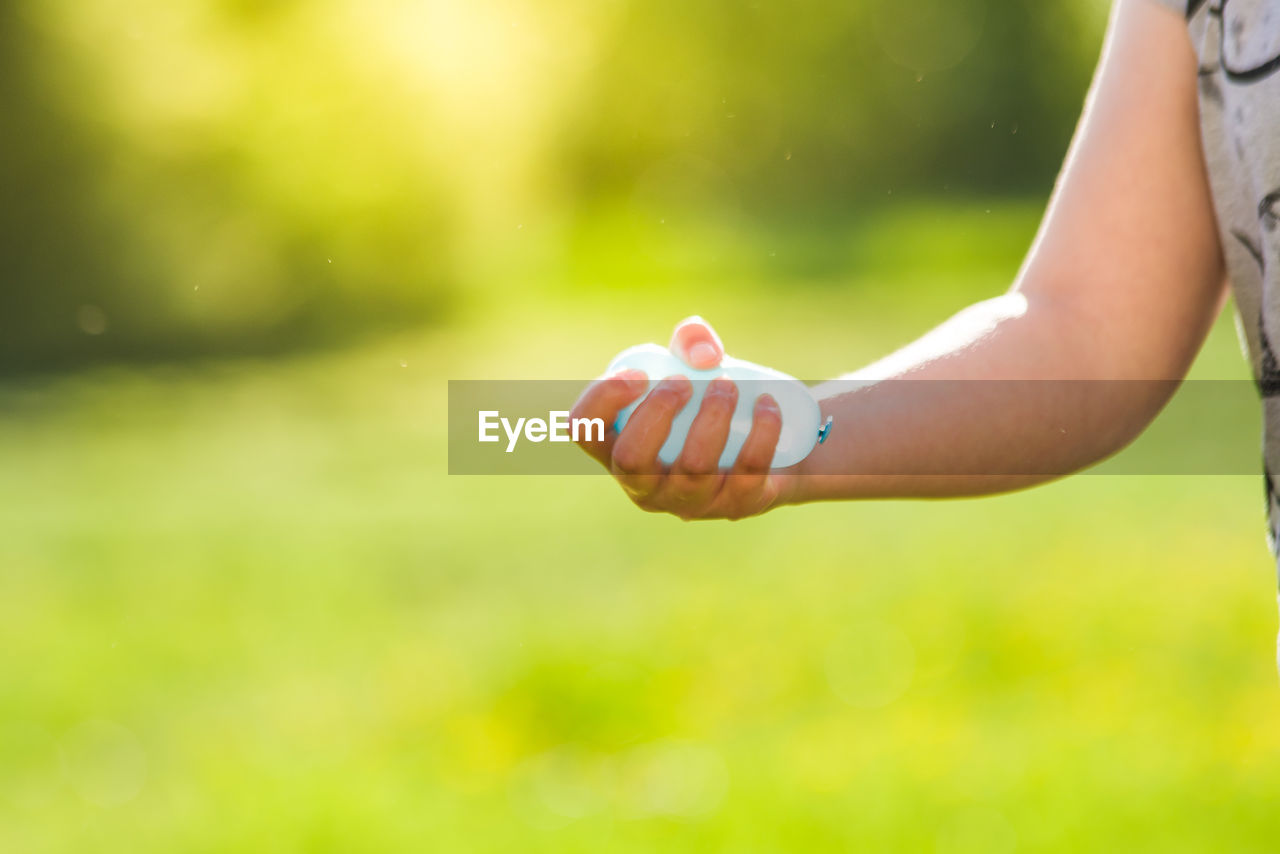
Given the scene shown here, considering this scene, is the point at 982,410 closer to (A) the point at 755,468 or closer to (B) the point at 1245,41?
(A) the point at 755,468

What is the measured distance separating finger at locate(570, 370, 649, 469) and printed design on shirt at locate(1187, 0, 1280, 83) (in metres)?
0.47

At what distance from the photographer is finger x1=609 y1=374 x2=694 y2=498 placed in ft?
3.25

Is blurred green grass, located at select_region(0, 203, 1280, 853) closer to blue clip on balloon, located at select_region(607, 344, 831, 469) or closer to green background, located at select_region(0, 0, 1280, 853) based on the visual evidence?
green background, located at select_region(0, 0, 1280, 853)

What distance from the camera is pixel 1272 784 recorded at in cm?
270

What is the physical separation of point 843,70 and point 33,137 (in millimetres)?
11471

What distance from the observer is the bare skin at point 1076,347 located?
1057 millimetres

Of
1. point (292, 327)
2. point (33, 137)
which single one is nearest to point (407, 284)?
point (292, 327)

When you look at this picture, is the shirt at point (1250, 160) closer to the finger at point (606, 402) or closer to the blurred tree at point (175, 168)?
the finger at point (606, 402)

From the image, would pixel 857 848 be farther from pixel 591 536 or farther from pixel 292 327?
pixel 292 327

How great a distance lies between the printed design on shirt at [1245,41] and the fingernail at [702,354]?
0.42 metres

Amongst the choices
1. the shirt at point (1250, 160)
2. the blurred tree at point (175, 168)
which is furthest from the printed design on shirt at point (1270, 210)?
the blurred tree at point (175, 168)

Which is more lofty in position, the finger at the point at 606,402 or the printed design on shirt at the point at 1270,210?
the printed design on shirt at the point at 1270,210

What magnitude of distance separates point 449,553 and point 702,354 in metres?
4.10

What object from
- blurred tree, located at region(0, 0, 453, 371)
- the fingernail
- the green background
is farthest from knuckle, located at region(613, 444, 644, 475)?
blurred tree, located at region(0, 0, 453, 371)
